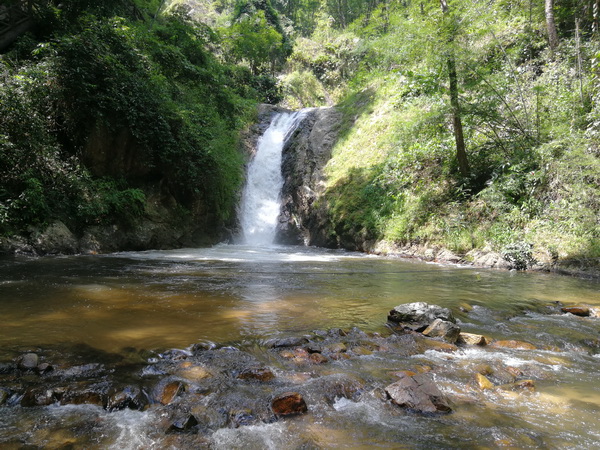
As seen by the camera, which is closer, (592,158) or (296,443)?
(296,443)

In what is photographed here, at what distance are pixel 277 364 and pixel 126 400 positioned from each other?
46.0 inches

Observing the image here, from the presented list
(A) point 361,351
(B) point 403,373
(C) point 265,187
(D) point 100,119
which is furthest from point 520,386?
(C) point 265,187

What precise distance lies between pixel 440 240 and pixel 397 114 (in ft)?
25.8

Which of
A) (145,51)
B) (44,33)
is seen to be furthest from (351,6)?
(44,33)

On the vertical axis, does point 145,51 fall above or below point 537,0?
below

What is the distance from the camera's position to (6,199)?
7.66 metres

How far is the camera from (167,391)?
7.91ft

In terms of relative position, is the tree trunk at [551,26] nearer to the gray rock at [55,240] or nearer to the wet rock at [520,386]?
the wet rock at [520,386]

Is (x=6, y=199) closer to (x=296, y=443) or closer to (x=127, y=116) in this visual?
(x=127, y=116)

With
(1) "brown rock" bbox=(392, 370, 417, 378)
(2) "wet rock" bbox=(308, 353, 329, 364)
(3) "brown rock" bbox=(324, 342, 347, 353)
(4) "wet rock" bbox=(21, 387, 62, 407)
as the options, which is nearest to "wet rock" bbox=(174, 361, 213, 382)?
(4) "wet rock" bbox=(21, 387, 62, 407)

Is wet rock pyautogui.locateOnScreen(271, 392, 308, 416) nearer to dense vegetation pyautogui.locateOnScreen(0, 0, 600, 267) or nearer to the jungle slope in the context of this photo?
dense vegetation pyautogui.locateOnScreen(0, 0, 600, 267)

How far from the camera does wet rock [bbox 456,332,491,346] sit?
3615 mm

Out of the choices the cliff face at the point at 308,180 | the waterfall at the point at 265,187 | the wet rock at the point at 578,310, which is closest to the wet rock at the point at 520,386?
the wet rock at the point at 578,310

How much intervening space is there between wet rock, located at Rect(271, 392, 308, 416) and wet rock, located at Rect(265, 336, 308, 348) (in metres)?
0.97
